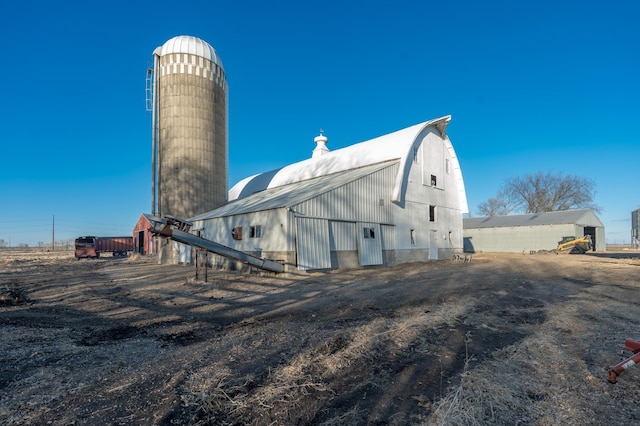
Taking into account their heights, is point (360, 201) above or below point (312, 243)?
above

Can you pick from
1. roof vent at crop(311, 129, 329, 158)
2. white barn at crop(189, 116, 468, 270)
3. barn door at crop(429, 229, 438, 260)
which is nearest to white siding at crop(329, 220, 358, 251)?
white barn at crop(189, 116, 468, 270)

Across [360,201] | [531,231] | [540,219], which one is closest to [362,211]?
[360,201]

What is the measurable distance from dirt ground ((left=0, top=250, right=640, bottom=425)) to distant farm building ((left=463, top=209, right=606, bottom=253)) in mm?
38147

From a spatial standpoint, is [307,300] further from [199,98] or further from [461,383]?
[199,98]

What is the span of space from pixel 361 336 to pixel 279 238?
11657 mm

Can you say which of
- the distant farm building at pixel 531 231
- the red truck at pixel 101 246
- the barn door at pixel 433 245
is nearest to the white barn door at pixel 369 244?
the barn door at pixel 433 245

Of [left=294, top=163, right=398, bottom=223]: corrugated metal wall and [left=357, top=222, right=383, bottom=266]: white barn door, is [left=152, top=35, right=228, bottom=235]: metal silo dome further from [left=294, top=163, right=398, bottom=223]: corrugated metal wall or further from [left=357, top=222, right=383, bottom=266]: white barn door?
[left=357, top=222, right=383, bottom=266]: white barn door

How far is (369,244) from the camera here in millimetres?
21047

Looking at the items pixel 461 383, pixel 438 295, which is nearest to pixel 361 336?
pixel 461 383

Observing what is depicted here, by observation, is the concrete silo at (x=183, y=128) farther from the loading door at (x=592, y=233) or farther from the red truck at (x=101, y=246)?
the loading door at (x=592, y=233)

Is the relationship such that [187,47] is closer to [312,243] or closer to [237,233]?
[237,233]

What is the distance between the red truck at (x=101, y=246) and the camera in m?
43.6

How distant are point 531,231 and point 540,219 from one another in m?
2.55

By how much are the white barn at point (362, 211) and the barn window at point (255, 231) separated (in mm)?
55
